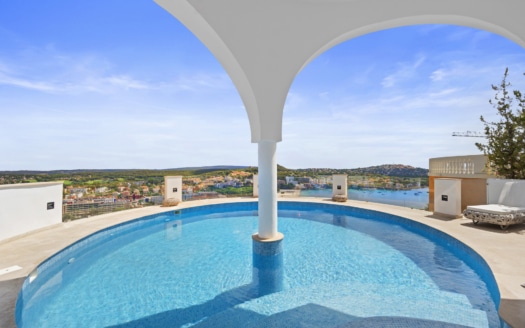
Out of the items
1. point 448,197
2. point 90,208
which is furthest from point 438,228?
point 90,208

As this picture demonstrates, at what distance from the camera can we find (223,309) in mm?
3613

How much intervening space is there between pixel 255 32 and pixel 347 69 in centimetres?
672

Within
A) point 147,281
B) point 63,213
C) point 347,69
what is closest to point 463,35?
point 347,69

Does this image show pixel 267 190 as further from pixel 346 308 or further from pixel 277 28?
pixel 277 28

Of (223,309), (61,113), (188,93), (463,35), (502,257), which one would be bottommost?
(223,309)

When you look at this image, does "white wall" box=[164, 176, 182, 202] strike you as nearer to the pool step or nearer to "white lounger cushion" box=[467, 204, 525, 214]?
the pool step

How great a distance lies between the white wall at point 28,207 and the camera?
18.6 ft

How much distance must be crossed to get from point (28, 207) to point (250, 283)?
19.8ft

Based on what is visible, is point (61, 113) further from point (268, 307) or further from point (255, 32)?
point (268, 307)

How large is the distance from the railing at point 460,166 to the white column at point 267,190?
8211 millimetres

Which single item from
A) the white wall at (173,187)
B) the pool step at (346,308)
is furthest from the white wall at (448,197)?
the white wall at (173,187)

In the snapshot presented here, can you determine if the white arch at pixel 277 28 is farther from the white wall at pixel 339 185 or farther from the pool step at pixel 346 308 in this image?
the white wall at pixel 339 185

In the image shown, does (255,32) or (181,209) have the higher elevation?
(255,32)

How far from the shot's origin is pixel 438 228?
6453 mm
